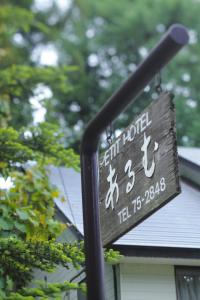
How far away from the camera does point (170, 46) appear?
4.25 m

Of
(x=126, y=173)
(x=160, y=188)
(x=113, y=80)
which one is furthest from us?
(x=113, y=80)

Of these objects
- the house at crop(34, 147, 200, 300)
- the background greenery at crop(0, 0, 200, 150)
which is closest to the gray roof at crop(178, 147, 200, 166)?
the house at crop(34, 147, 200, 300)

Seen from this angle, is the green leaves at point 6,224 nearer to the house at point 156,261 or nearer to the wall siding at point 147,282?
the house at point 156,261

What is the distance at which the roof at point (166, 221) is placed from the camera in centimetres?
1123

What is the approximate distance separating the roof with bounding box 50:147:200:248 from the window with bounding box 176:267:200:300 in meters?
0.54

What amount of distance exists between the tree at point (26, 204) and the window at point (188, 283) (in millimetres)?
2435

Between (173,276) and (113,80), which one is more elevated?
(113,80)

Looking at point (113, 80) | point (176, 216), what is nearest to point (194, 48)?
point (113, 80)

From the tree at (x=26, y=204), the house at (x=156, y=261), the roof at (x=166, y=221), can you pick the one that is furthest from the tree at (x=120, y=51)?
the tree at (x=26, y=204)

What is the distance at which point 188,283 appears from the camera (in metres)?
11.6

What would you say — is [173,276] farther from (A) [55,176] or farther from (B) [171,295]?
(A) [55,176]

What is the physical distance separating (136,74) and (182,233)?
7.56 m

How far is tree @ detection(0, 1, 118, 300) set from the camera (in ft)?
25.8

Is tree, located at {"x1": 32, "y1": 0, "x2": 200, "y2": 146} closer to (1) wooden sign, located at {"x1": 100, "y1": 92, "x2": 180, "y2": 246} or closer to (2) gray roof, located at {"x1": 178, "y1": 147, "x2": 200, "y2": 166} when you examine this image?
(2) gray roof, located at {"x1": 178, "y1": 147, "x2": 200, "y2": 166}
